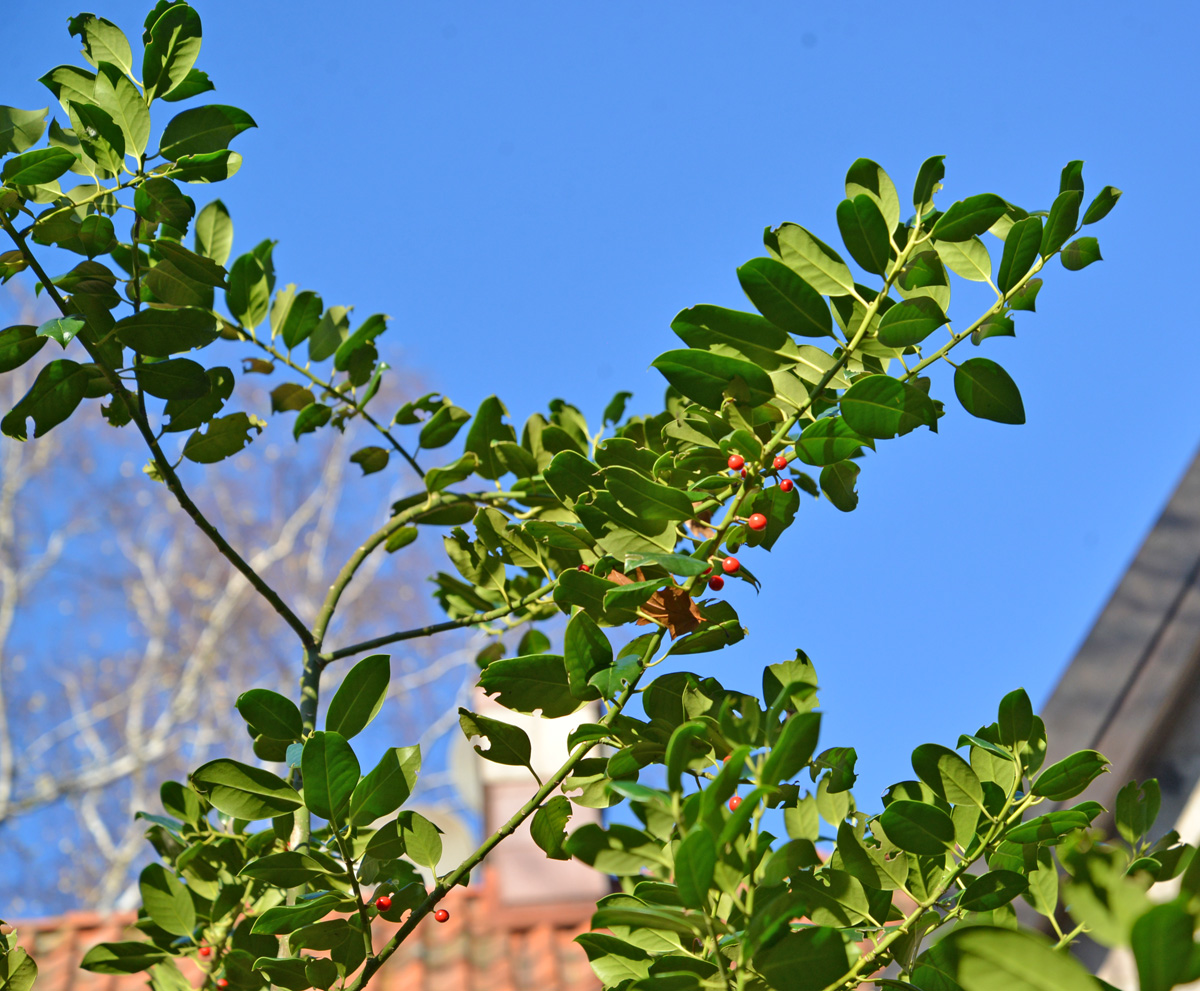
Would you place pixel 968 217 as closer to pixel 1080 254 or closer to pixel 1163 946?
pixel 1080 254

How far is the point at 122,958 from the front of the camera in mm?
854

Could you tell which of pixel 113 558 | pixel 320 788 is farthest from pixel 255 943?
pixel 113 558

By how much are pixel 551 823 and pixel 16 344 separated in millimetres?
574

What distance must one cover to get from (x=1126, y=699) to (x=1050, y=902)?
4.07 ft

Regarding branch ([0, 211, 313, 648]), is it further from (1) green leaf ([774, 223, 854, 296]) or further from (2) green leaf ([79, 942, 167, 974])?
(1) green leaf ([774, 223, 854, 296])

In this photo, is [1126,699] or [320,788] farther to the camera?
[1126,699]

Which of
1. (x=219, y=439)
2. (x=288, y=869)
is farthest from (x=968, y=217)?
(x=219, y=439)

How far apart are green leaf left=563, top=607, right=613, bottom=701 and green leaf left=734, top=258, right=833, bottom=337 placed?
23 centimetres

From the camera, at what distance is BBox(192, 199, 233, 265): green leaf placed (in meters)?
1.08

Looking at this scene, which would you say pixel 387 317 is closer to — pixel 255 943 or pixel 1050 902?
pixel 255 943

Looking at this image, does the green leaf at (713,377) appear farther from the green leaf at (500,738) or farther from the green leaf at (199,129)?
the green leaf at (199,129)

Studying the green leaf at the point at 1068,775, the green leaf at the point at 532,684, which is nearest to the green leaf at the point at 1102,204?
the green leaf at the point at 1068,775

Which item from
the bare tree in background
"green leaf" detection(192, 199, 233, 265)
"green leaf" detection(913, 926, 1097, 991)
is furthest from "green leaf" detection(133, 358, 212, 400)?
the bare tree in background

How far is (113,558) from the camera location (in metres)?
9.59
